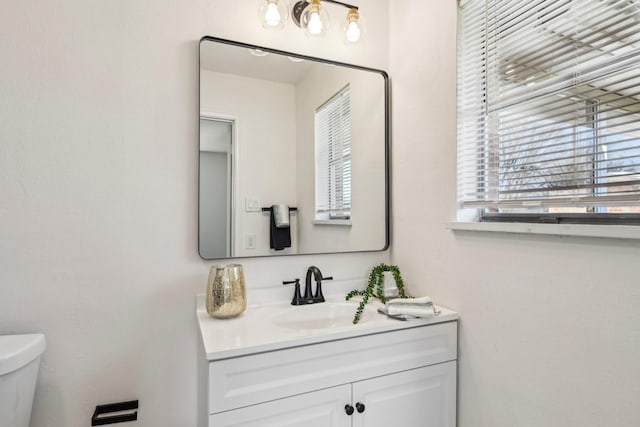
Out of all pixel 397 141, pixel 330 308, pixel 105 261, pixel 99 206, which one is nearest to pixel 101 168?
pixel 99 206

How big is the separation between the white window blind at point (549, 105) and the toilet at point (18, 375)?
1552 millimetres

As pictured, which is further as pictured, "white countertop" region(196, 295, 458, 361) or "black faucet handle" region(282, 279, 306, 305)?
"black faucet handle" region(282, 279, 306, 305)

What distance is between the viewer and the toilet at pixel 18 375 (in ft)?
3.18

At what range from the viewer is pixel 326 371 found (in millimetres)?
1078

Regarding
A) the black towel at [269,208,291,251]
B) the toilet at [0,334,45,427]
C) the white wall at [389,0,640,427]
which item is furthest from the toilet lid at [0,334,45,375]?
the white wall at [389,0,640,427]

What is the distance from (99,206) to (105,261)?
20cm

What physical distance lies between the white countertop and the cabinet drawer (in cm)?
2

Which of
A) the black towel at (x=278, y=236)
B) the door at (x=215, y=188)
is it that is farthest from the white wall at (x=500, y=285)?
the door at (x=215, y=188)

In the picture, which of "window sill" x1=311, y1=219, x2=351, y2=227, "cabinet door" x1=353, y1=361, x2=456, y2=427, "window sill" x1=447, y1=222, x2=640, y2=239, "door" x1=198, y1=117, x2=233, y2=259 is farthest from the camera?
"window sill" x1=311, y1=219, x2=351, y2=227

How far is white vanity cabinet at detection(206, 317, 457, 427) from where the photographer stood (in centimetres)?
98

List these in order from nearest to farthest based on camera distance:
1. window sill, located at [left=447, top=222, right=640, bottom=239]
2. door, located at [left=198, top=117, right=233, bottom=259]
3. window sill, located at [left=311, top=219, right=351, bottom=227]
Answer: window sill, located at [left=447, top=222, right=640, bottom=239] → door, located at [left=198, top=117, right=233, bottom=259] → window sill, located at [left=311, top=219, right=351, bottom=227]

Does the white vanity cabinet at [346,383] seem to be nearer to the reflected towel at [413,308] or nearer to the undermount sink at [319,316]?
the reflected towel at [413,308]

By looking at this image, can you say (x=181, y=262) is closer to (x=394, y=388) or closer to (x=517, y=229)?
(x=394, y=388)

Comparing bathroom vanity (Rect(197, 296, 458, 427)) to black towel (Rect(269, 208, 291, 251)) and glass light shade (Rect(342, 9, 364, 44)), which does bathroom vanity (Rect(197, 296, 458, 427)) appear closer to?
black towel (Rect(269, 208, 291, 251))
